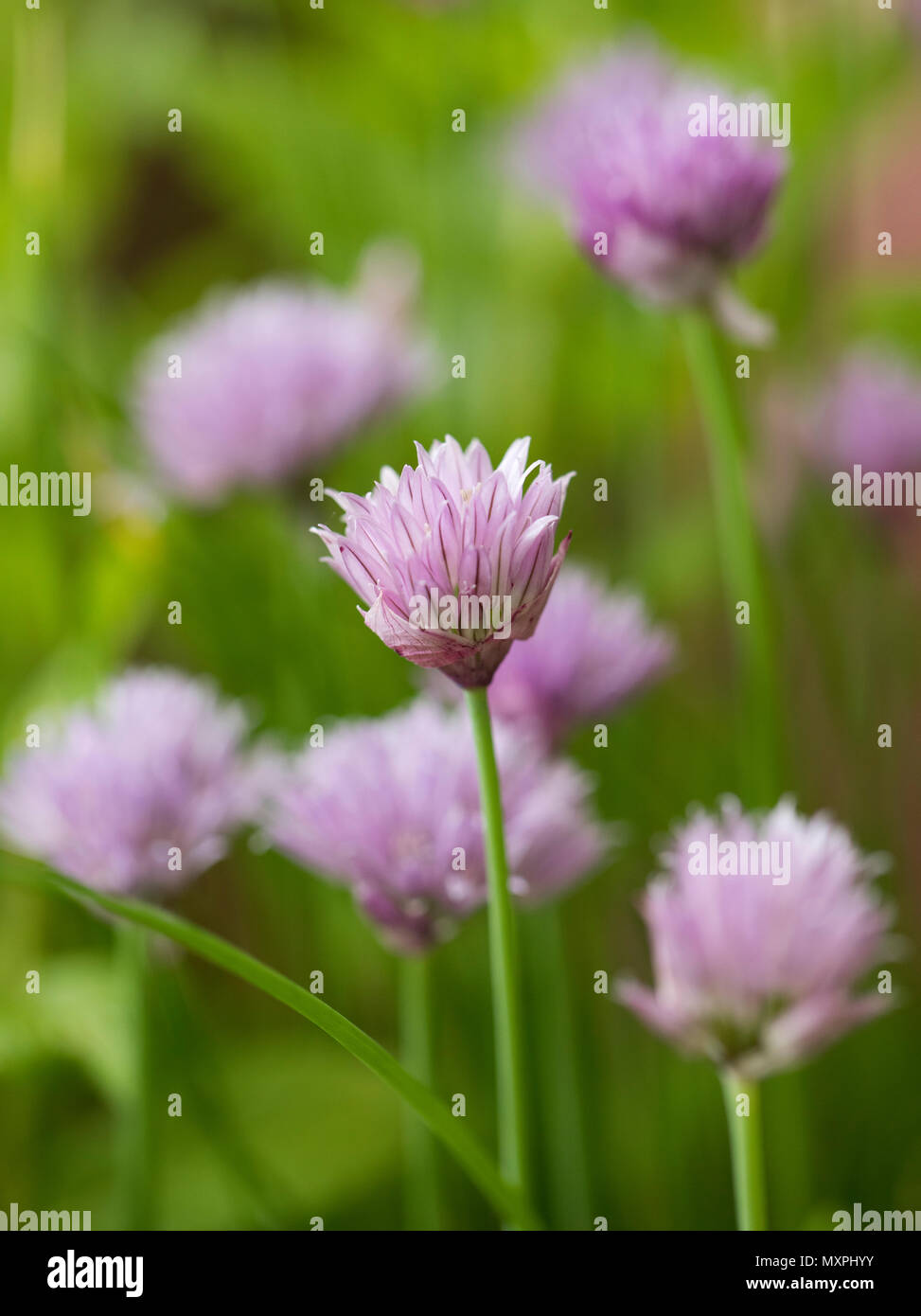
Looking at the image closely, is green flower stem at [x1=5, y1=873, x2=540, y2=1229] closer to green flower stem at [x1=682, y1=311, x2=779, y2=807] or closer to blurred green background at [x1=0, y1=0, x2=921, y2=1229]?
blurred green background at [x1=0, y1=0, x2=921, y2=1229]

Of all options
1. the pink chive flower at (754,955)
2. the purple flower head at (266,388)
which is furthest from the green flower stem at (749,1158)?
the purple flower head at (266,388)

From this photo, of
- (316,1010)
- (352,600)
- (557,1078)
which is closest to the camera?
(316,1010)

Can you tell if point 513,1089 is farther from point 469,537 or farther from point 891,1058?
point 891,1058

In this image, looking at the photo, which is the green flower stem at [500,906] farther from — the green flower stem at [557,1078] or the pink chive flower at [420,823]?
the green flower stem at [557,1078]

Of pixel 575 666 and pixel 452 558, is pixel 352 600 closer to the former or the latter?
pixel 575 666

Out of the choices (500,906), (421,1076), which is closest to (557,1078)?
(421,1076)
